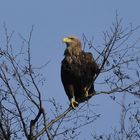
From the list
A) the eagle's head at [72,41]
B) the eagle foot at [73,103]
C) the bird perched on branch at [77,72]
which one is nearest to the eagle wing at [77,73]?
the bird perched on branch at [77,72]

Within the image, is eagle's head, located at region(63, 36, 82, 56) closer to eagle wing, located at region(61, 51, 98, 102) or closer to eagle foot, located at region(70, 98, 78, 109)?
eagle wing, located at region(61, 51, 98, 102)

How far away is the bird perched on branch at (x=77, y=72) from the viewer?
32.4ft

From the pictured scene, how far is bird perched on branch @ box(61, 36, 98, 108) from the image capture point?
987 centimetres

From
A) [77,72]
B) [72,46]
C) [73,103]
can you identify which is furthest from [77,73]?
[72,46]

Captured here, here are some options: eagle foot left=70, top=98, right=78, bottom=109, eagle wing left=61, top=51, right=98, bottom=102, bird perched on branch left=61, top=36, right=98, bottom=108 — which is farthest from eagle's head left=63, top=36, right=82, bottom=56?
eagle foot left=70, top=98, right=78, bottom=109

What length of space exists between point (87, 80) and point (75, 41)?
186 centimetres

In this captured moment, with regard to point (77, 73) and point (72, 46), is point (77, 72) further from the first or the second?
point (72, 46)

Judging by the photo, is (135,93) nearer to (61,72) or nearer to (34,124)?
(34,124)

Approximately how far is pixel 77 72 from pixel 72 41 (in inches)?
67.9

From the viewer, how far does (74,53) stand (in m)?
10.7

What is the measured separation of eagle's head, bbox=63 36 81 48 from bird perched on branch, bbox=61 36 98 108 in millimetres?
368

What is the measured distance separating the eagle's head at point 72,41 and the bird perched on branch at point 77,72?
37 cm

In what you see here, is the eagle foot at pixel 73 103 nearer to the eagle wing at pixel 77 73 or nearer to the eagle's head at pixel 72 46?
the eagle wing at pixel 77 73

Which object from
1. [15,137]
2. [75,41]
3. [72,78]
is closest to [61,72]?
[72,78]
